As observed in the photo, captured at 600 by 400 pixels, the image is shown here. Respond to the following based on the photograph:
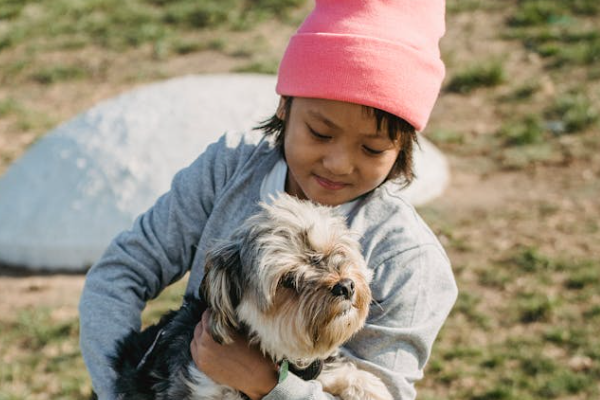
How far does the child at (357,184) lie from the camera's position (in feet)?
10.5

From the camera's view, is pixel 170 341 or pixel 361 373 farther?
pixel 170 341

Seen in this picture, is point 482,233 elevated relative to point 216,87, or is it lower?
lower

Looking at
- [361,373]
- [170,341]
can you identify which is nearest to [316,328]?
[361,373]

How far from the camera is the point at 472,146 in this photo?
9.73 meters

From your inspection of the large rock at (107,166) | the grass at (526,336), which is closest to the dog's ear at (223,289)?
the grass at (526,336)

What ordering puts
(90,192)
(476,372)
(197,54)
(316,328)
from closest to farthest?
(316,328)
(476,372)
(90,192)
(197,54)

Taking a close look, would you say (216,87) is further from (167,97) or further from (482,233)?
(482,233)

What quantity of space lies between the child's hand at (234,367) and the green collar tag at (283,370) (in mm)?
39

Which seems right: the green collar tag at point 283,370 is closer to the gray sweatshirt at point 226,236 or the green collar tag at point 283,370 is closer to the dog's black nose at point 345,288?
the gray sweatshirt at point 226,236

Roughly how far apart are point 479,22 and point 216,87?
19.4 ft

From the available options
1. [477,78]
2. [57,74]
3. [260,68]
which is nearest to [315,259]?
[477,78]

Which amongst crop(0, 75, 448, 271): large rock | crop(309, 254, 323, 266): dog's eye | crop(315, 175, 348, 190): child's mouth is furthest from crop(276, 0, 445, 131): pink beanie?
crop(0, 75, 448, 271): large rock

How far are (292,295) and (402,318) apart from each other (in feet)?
1.42

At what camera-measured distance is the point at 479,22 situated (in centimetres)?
1298
